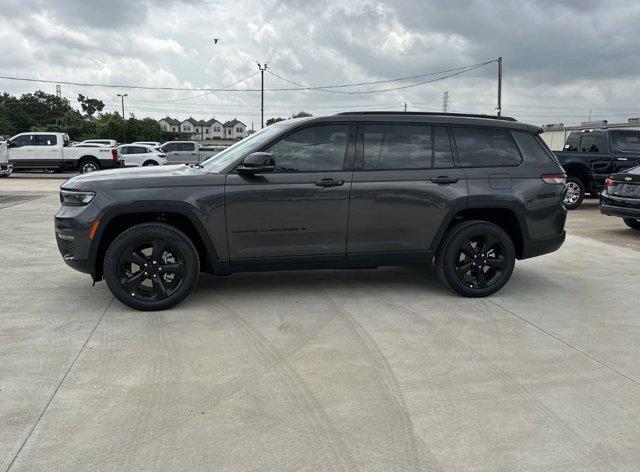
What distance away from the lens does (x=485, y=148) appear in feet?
18.3

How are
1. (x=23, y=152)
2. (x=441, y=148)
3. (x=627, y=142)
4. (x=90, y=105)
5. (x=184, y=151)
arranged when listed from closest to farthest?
(x=441, y=148) < (x=627, y=142) < (x=23, y=152) < (x=184, y=151) < (x=90, y=105)

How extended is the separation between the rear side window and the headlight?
161 inches

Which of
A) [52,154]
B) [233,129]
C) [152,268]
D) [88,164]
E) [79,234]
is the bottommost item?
[152,268]

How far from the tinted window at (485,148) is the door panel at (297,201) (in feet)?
3.71

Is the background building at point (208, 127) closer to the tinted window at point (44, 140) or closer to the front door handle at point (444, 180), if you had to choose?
the tinted window at point (44, 140)

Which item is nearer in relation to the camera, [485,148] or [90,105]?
[485,148]

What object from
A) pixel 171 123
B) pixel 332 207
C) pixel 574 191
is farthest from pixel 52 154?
pixel 171 123

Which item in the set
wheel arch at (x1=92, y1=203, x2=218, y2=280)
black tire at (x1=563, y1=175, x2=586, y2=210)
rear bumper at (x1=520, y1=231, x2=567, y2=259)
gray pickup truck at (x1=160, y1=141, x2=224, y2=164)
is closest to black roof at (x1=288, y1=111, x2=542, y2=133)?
rear bumper at (x1=520, y1=231, x2=567, y2=259)

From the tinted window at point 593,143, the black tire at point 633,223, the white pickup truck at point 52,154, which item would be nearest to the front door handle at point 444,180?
the black tire at point 633,223

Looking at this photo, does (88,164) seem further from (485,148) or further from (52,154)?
(485,148)

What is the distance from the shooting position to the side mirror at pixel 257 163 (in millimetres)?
4820

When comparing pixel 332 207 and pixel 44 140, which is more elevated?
pixel 44 140

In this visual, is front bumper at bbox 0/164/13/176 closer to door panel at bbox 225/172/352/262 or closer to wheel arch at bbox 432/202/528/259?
door panel at bbox 225/172/352/262

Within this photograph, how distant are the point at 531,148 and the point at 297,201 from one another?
2472mm
